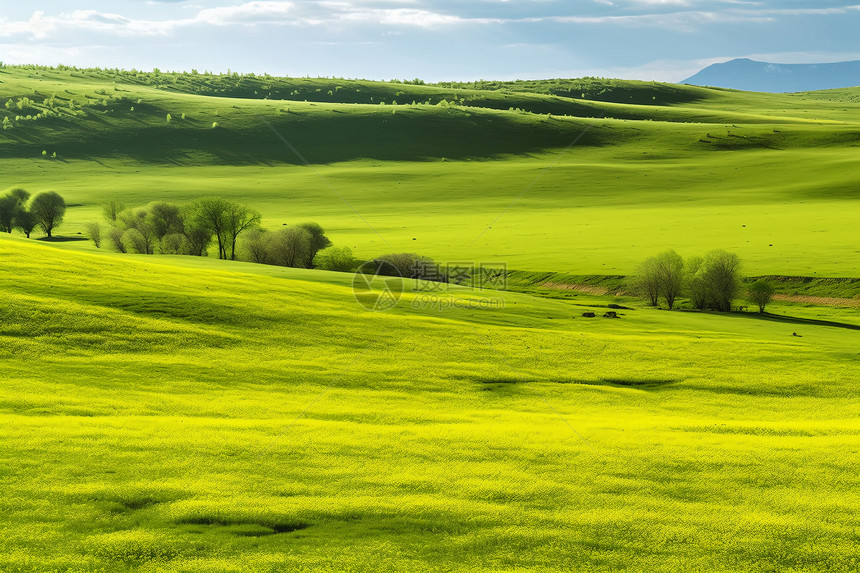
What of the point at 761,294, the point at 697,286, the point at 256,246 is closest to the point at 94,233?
the point at 256,246

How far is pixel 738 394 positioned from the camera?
981 inches

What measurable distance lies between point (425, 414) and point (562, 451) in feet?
16.3

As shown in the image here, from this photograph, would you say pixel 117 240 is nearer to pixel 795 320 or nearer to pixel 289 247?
pixel 289 247

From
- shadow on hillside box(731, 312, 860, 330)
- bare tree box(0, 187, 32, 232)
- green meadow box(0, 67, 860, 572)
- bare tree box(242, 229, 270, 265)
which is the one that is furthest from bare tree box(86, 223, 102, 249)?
shadow on hillside box(731, 312, 860, 330)

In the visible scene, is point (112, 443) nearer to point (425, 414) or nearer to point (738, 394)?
point (425, 414)

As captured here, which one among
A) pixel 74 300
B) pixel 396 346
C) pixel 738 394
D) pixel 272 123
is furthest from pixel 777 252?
pixel 272 123

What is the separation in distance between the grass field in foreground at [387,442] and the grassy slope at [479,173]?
41.3 m

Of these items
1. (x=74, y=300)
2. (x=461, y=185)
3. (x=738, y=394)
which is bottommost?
(x=738, y=394)

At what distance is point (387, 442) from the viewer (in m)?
17.0

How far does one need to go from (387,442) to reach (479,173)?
397 ft

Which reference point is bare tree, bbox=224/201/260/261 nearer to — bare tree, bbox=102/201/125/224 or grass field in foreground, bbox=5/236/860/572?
bare tree, bbox=102/201/125/224

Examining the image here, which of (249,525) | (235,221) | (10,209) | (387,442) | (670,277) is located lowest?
(249,525)

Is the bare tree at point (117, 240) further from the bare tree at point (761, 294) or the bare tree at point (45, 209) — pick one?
the bare tree at point (761, 294)

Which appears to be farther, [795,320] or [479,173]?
[479,173]
